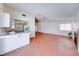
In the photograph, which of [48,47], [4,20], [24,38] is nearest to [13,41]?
[24,38]

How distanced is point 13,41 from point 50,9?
1.10 m

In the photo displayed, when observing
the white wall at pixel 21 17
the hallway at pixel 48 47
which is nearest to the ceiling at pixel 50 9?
the white wall at pixel 21 17

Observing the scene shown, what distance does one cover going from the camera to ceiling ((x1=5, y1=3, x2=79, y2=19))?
6.26ft

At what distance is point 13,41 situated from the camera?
2254mm

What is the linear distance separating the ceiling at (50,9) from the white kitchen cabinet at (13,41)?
1.86 ft

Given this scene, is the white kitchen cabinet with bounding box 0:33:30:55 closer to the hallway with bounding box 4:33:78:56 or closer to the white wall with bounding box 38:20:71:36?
the hallway with bounding box 4:33:78:56

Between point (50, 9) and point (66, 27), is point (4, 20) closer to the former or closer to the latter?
point (50, 9)

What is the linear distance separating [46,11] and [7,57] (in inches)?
47.6

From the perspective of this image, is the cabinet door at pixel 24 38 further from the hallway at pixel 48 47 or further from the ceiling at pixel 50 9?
the ceiling at pixel 50 9

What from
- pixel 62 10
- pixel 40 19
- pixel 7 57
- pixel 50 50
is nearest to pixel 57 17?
pixel 62 10

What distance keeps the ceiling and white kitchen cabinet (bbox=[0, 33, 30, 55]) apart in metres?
0.57

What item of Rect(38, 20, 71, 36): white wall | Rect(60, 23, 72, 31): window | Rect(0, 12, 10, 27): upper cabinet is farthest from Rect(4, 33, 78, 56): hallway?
Rect(0, 12, 10, 27): upper cabinet

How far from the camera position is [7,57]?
186cm

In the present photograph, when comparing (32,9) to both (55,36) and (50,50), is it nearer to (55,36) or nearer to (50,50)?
(55,36)
